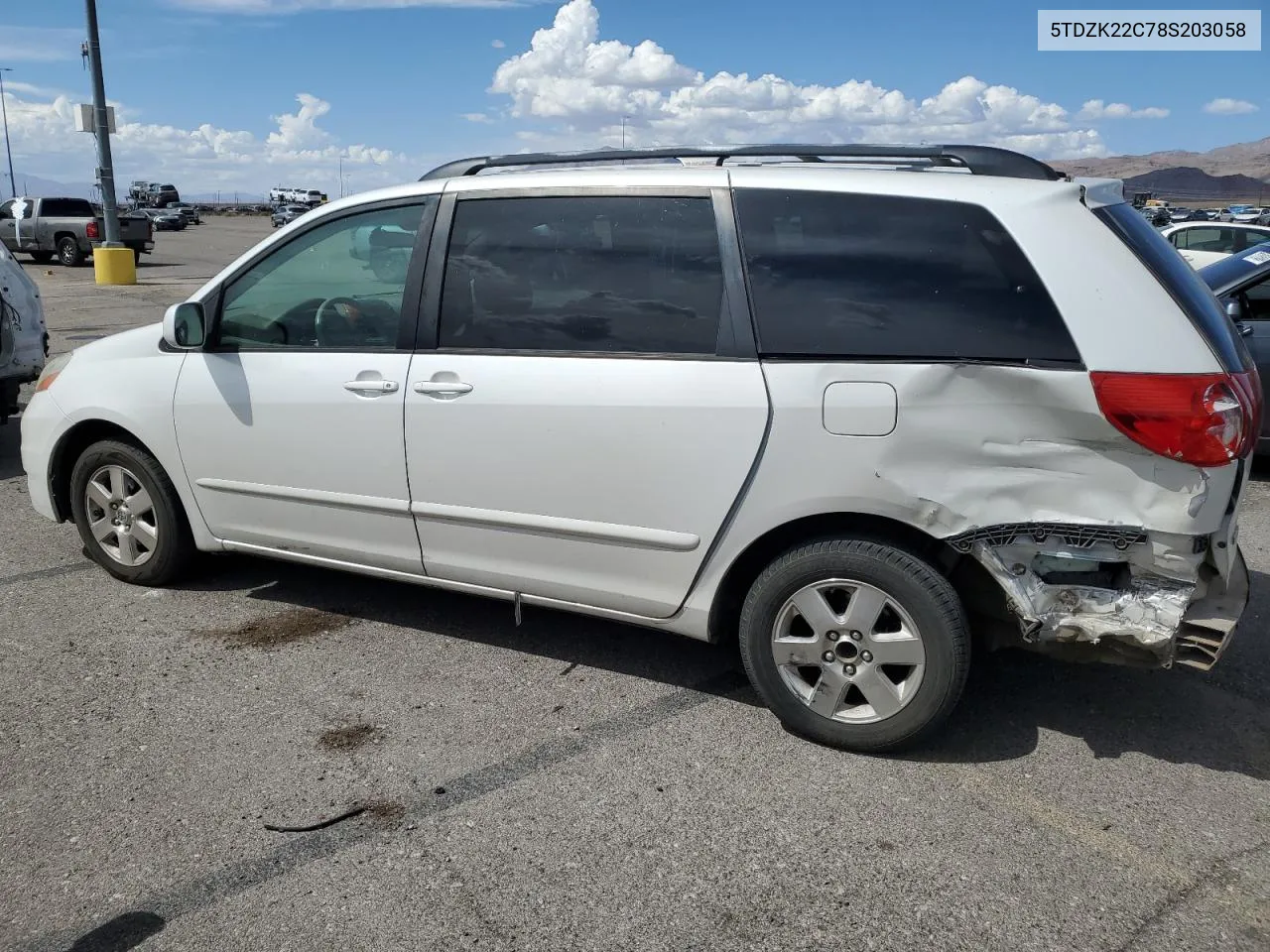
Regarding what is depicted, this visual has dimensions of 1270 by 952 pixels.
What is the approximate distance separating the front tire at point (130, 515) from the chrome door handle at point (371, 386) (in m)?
1.24

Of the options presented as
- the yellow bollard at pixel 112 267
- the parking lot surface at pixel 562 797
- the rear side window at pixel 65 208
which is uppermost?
the rear side window at pixel 65 208

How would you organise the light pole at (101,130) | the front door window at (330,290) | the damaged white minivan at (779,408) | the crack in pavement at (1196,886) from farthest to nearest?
the light pole at (101,130), the front door window at (330,290), the damaged white minivan at (779,408), the crack in pavement at (1196,886)

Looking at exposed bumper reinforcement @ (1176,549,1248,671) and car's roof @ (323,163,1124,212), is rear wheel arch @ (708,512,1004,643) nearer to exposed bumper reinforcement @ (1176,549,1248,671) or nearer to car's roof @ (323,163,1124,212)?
exposed bumper reinforcement @ (1176,549,1248,671)

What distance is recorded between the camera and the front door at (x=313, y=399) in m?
4.05

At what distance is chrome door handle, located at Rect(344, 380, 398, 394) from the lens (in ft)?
13.0

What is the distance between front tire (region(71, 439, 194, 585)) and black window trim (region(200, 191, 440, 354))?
694mm

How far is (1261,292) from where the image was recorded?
7.09m

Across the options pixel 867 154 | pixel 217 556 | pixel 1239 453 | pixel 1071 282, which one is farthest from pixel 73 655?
pixel 1239 453

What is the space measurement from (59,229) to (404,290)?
3007 cm

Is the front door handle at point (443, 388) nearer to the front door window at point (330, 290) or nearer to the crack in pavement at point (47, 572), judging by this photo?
the front door window at point (330, 290)

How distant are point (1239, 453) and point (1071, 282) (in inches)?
27.2

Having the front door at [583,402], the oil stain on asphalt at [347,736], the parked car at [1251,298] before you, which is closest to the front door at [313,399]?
the front door at [583,402]

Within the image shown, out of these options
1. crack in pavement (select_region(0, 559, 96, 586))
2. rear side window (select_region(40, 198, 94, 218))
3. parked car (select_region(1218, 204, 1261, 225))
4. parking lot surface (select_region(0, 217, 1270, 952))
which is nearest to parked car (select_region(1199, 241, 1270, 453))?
parking lot surface (select_region(0, 217, 1270, 952))

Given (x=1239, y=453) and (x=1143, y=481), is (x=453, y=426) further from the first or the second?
(x=1239, y=453)
